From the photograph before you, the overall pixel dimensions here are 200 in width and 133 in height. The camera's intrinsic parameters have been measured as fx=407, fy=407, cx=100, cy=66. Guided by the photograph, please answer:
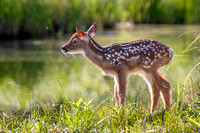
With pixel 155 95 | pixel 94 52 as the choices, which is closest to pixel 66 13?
pixel 94 52

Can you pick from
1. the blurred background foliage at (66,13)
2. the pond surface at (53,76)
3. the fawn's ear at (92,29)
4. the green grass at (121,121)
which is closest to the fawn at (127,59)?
the fawn's ear at (92,29)

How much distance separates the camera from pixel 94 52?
5.75 metres

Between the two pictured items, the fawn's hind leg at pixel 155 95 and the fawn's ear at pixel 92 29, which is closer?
the fawn's ear at pixel 92 29

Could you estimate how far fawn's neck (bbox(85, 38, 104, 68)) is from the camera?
18.8 feet

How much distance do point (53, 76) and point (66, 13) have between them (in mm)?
6439

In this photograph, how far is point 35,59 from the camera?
469 inches

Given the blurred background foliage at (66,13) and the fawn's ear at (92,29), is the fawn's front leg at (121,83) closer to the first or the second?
the fawn's ear at (92,29)

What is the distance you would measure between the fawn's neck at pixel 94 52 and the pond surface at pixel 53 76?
229 mm

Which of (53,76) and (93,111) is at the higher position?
(93,111)

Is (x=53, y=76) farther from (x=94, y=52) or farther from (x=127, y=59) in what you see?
(x=127, y=59)

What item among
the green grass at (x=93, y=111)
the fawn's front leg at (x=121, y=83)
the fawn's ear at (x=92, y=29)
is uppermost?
the fawn's ear at (x=92, y=29)

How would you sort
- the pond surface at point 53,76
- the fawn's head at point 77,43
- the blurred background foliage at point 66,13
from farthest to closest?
the blurred background foliage at point 66,13
the pond surface at point 53,76
the fawn's head at point 77,43

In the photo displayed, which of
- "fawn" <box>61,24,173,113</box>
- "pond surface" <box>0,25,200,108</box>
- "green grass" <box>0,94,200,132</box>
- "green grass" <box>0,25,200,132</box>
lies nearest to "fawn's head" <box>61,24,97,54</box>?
"fawn" <box>61,24,173,113</box>

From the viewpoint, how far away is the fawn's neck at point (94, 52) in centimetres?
573
